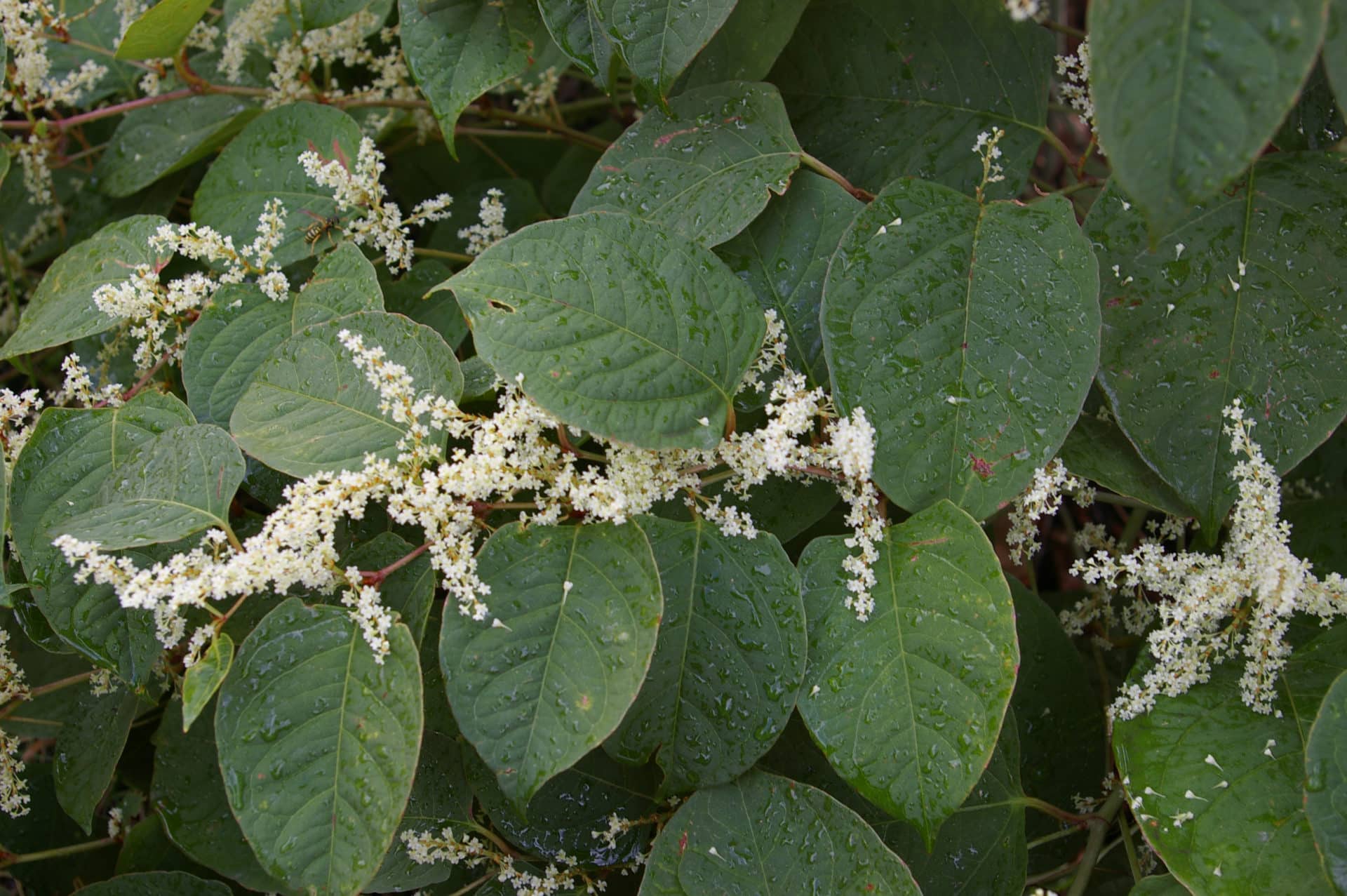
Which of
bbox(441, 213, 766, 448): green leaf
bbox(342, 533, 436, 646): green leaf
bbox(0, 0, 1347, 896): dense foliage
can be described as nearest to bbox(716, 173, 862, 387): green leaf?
bbox(0, 0, 1347, 896): dense foliage

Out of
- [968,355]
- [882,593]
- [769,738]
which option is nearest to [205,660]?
[769,738]

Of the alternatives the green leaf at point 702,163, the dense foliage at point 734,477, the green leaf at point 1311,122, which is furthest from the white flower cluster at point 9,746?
the green leaf at point 1311,122

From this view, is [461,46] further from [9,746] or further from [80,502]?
[9,746]

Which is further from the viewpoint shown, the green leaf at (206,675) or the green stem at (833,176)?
the green stem at (833,176)

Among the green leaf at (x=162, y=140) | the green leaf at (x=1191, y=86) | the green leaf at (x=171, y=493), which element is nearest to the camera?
the green leaf at (x=1191, y=86)

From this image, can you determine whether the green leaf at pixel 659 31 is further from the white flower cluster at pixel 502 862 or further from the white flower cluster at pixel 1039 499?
the white flower cluster at pixel 502 862
